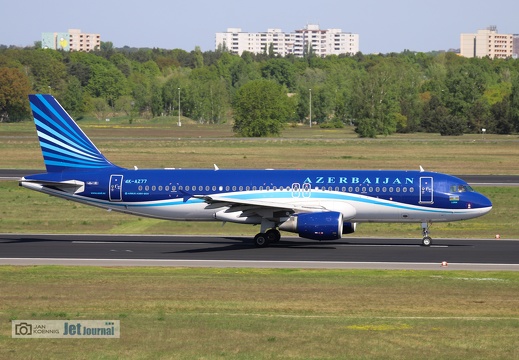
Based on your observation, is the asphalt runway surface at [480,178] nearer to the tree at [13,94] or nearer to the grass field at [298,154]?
the grass field at [298,154]

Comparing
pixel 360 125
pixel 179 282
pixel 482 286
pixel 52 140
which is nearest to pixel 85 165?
pixel 52 140

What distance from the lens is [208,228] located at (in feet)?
171

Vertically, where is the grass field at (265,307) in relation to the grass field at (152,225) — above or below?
above

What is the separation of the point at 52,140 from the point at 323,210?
47.3 feet

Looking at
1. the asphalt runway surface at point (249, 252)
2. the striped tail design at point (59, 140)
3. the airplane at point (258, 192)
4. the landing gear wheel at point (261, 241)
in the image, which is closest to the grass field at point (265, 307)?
the asphalt runway surface at point (249, 252)

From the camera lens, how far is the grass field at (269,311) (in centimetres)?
2141

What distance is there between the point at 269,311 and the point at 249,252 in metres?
15.0

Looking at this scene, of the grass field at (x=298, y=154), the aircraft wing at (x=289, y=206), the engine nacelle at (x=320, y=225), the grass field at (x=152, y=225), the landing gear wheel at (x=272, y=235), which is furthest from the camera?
the grass field at (x=298, y=154)

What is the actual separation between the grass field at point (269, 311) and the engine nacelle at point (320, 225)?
227 inches

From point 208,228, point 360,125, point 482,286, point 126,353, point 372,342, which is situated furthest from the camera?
point 360,125

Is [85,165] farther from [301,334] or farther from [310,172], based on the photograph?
[301,334]

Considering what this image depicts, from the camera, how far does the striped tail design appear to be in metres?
46.4

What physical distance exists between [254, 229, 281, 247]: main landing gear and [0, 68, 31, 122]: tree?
458ft

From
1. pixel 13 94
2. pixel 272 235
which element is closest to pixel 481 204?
pixel 272 235
